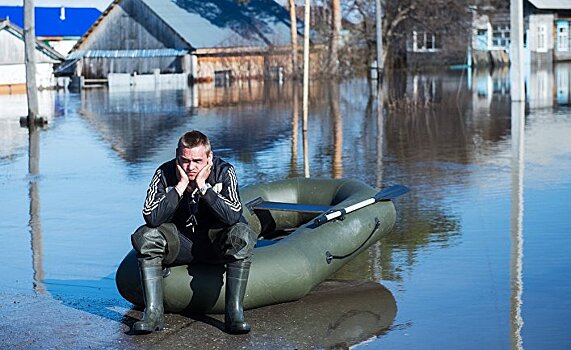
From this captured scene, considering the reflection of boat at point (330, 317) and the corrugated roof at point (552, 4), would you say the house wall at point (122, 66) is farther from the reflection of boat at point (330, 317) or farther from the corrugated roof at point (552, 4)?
the reflection of boat at point (330, 317)

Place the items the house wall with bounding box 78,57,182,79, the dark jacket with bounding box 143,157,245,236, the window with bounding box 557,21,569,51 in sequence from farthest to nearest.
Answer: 1. the window with bounding box 557,21,569,51
2. the house wall with bounding box 78,57,182,79
3. the dark jacket with bounding box 143,157,245,236

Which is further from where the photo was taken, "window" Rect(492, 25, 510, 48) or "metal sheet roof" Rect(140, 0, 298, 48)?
"window" Rect(492, 25, 510, 48)

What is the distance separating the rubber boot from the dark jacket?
0.28 m

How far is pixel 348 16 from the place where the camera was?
54.7 meters

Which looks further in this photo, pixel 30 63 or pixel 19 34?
pixel 19 34

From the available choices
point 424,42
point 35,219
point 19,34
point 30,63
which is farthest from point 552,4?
point 35,219

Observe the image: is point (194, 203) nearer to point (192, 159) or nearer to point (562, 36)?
point (192, 159)

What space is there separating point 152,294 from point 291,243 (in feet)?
4.07

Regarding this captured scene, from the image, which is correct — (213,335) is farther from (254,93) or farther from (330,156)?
(254,93)

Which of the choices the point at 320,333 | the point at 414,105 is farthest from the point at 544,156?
the point at 414,105

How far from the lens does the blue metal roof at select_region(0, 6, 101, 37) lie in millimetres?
69312

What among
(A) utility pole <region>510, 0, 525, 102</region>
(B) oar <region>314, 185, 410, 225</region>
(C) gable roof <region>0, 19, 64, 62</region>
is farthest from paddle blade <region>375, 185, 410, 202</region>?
(C) gable roof <region>0, 19, 64, 62</region>

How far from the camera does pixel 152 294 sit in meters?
7.39

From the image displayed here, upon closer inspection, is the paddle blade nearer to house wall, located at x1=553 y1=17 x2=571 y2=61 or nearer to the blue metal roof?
house wall, located at x1=553 y1=17 x2=571 y2=61
